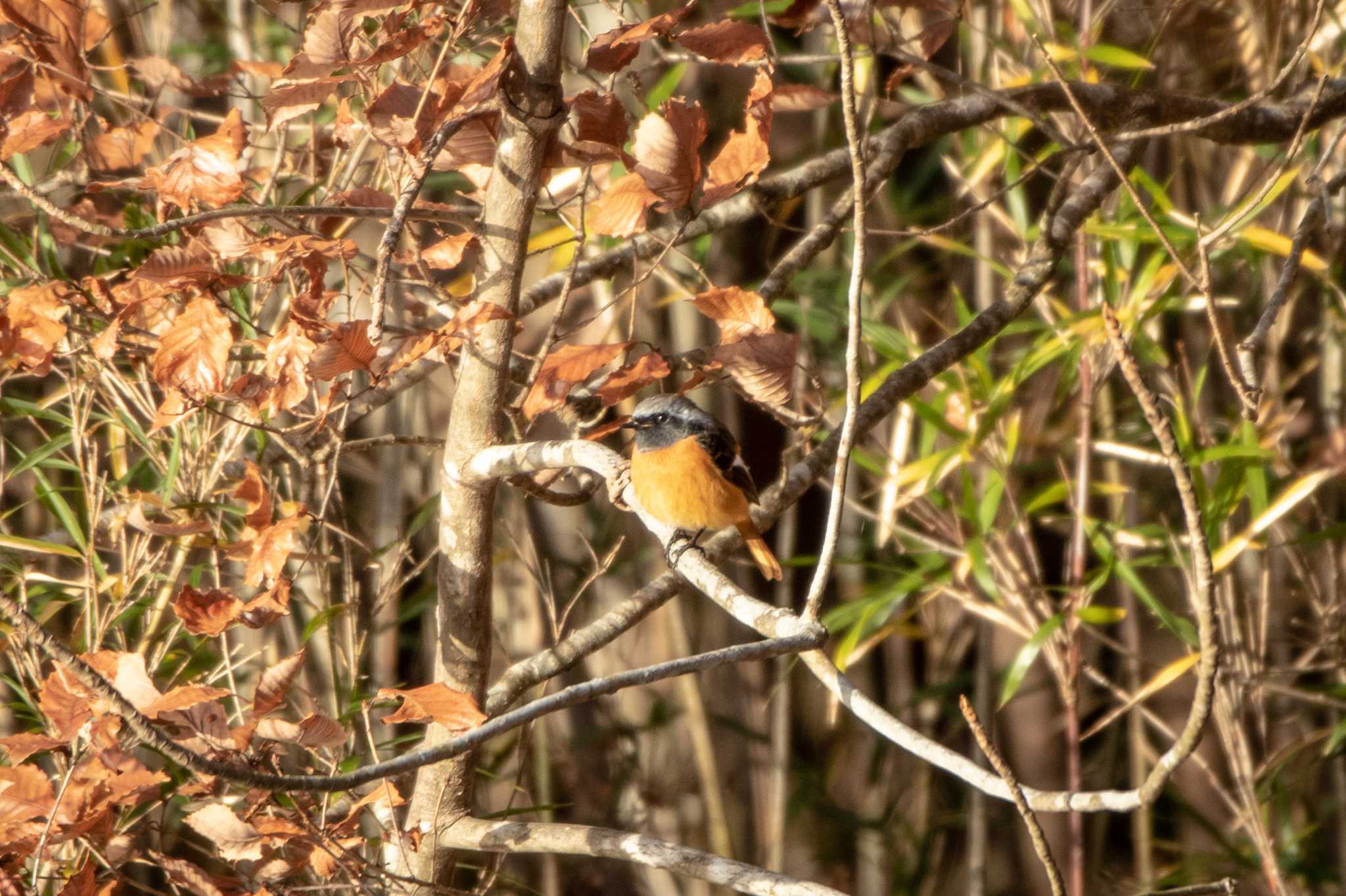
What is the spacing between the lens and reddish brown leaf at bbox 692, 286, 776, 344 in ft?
6.12

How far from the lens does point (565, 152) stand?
1955 millimetres

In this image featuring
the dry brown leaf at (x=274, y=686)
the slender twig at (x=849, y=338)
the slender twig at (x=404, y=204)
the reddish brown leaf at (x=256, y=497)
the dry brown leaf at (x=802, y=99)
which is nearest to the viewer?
the slender twig at (x=849, y=338)

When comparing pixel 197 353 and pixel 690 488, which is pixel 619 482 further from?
pixel 690 488

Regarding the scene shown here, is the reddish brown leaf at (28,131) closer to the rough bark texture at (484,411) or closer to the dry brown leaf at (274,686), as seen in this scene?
the rough bark texture at (484,411)

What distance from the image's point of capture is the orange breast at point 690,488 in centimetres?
280

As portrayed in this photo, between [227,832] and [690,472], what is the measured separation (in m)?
1.35

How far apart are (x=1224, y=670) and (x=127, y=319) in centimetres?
307

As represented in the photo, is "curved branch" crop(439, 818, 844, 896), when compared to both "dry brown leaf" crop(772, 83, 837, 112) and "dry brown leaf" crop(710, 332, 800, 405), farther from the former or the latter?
"dry brown leaf" crop(772, 83, 837, 112)

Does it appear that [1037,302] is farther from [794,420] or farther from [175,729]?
[175,729]

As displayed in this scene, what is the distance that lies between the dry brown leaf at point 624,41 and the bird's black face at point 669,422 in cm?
109

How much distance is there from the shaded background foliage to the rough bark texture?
0.07 meters

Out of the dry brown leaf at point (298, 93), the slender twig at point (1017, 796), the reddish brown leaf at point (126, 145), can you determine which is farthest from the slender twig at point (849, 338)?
the reddish brown leaf at point (126, 145)

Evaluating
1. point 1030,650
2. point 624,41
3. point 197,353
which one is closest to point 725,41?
point 624,41

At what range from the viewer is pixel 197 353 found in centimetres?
173
